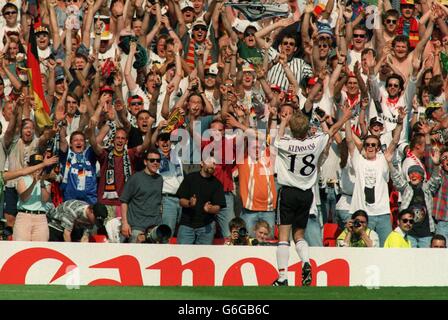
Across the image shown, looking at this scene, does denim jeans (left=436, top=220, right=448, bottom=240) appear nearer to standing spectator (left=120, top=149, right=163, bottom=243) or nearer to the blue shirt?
standing spectator (left=120, top=149, right=163, bottom=243)

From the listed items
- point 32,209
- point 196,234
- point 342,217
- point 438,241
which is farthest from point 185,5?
point 438,241

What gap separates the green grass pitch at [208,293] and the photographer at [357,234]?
1.69 m

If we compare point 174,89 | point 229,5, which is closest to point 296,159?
point 174,89

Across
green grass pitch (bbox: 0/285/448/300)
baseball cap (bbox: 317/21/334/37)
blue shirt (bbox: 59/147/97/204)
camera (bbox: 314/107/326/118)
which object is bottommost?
green grass pitch (bbox: 0/285/448/300)

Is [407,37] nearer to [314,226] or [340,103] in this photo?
[340,103]

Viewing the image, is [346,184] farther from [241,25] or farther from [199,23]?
[199,23]

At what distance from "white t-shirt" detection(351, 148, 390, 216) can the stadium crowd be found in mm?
19

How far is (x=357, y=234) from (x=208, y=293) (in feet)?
11.9

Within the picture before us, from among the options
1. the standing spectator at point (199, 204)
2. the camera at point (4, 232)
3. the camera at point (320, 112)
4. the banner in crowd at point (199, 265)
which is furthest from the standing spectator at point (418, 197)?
the camera at point (4, 232)

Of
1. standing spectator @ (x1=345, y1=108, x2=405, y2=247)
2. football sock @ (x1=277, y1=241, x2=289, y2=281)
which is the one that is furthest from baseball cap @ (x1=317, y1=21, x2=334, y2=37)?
football sock @ (x1=277, y1=241, x2=289, y2=281)

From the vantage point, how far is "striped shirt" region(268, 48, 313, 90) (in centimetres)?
1653

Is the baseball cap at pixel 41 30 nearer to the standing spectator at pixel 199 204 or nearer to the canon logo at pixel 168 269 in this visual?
the standing spectator at pixel 199 204

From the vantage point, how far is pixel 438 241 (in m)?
15.8

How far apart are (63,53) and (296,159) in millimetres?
4145
